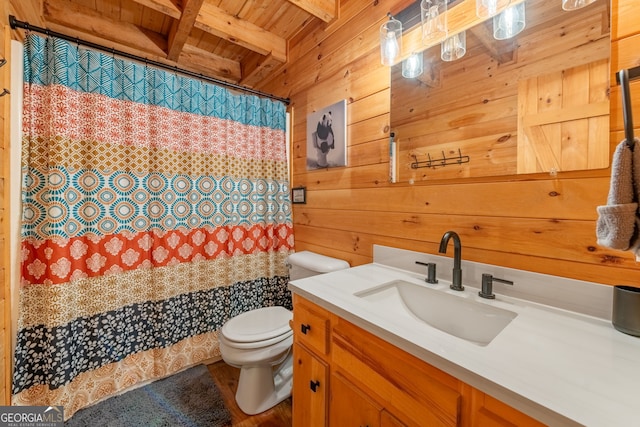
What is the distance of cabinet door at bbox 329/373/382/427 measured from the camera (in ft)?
2.45

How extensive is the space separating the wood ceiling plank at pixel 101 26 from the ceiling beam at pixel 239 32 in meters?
0.49

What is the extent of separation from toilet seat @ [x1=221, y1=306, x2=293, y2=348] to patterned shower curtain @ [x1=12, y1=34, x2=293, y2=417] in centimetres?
38

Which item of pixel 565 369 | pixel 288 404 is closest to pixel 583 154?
pixel 565 369

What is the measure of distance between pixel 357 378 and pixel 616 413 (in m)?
0.55

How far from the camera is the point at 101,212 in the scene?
54.6 inches

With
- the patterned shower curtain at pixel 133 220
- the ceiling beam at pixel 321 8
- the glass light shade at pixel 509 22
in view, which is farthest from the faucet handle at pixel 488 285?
the ceiling beam at pixel 321 8

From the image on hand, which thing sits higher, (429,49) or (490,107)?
(429,49)

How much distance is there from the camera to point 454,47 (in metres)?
1.08

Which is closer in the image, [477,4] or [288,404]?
[477,4]

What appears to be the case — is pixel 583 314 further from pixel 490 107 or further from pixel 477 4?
pixel 477 4

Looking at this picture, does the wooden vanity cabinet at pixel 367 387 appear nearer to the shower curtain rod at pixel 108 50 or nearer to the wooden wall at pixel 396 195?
the wooden wall at pixel 396 195

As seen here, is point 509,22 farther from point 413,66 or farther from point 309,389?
point 309,389

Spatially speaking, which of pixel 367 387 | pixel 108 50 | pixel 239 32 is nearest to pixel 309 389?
pixel 367 387

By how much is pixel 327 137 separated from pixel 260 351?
1323mm
